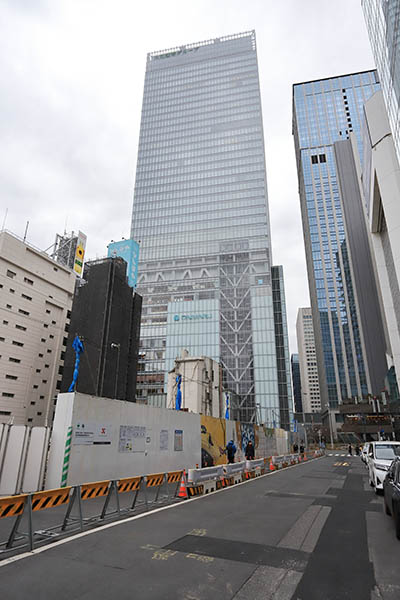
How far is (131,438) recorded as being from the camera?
48.5ft

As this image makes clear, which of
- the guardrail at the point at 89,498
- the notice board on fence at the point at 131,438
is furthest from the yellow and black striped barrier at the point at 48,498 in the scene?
the notice board on fence at the point at 131,438

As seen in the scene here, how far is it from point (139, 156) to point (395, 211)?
4377 inches

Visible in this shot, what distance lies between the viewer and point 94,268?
148 feet

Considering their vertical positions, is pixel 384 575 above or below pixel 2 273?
below

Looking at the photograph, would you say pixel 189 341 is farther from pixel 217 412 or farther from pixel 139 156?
pixel 139 156

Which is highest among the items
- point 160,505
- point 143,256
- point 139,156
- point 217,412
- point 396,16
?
point 139,156

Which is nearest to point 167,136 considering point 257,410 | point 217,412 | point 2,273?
point 2,273

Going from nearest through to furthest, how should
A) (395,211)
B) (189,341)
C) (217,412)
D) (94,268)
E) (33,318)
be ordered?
(395,211), (94,268), (217,412), (33,318), (189,341)

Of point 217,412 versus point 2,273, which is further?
point 2,273

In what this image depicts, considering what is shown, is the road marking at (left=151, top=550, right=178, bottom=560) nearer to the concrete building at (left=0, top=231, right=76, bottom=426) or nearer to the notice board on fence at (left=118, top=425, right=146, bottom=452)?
the notice board on fence at (left=118, top=425, right=146, bottom=452)

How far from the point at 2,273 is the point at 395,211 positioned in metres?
57.4

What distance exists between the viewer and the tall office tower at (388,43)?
72.3 feet

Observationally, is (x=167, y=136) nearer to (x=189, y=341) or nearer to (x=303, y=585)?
(x=189, y=341)

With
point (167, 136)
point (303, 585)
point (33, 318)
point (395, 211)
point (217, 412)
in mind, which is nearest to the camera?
point (303, 585)
